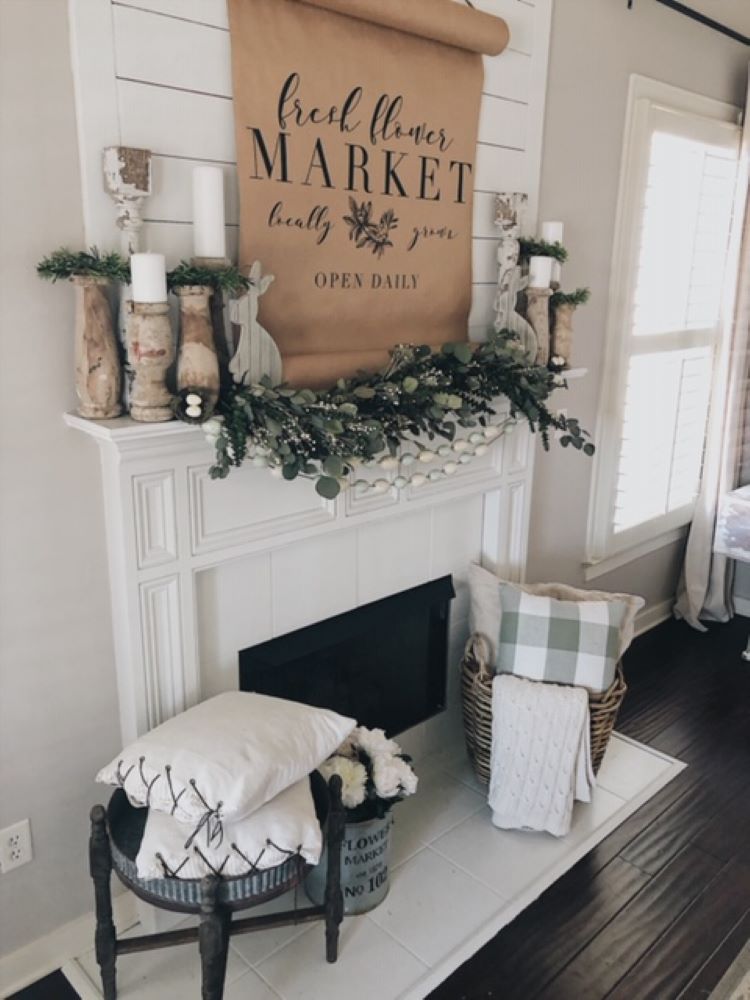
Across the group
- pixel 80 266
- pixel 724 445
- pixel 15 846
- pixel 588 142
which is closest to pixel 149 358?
pixel 80 266

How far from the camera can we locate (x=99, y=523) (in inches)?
66.7

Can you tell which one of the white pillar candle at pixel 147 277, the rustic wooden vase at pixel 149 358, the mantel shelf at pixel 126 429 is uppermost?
the white pillar candle at pixel 147 277

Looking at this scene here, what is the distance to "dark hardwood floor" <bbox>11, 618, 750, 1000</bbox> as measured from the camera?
5.98 feet

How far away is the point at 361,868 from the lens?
1960 mm

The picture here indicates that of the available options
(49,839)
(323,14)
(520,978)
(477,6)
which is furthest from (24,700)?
(477,6)

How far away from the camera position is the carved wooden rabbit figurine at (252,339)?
1.66 meters

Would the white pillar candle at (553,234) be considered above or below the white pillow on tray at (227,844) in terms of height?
above

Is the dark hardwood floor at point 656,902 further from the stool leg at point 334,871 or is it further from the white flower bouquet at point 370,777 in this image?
the white flower bouquet at point 370,777

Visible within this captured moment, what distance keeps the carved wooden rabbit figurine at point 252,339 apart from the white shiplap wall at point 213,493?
0.15 meters

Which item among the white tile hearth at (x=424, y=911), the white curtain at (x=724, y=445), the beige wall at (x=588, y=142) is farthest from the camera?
the white curtain at (x=724, y=445)

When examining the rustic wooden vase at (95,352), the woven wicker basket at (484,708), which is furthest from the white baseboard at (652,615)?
the rustic wooden vase at (95,352)

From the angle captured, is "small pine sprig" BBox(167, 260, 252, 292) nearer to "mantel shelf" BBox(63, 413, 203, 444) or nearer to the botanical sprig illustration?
"mantel shelf" BBox(63, 413, 203, 444)

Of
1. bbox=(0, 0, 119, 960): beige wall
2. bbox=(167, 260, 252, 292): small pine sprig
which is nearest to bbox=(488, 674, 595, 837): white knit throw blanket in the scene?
bbox=(0, 0, 119, 960): beige wall

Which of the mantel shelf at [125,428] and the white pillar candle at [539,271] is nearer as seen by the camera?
the mantel shelf at [125,428]
